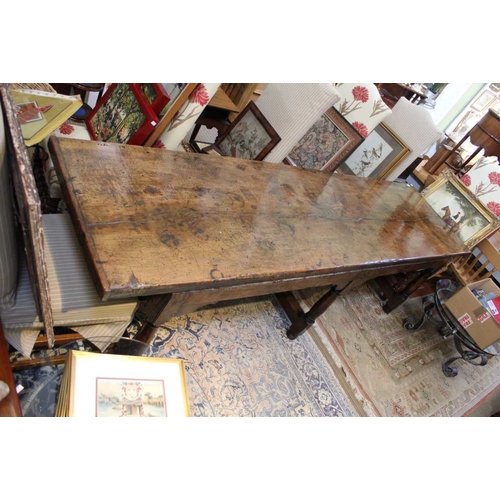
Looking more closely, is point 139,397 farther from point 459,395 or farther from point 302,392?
point 459,395

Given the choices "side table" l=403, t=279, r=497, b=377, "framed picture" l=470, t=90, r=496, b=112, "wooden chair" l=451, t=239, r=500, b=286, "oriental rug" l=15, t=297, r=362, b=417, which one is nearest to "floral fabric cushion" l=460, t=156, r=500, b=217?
"wooden chair" l=451, t=239, r=500, b=286

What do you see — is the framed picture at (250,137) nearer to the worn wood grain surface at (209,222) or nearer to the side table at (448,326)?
the worn wood grain surface at (209,222)

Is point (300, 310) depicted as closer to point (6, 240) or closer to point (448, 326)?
point (448, 326)

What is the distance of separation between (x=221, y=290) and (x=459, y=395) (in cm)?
217

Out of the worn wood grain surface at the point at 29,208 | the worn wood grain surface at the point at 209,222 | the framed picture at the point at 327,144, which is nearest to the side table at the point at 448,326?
the worn wood grain surface at the point at 209,222

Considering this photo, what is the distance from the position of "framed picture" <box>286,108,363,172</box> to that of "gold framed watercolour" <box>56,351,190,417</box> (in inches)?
75.6

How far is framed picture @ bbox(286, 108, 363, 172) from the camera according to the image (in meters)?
2.77

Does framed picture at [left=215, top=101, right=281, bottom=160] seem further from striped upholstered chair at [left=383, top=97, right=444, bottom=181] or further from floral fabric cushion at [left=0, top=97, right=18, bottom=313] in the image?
floral fabric cushion at [left=0, top=97, right=18, bottom=313]

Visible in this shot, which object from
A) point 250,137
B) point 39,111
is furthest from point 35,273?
point 250,137

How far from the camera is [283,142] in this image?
265cm

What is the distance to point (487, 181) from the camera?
3.96 metres

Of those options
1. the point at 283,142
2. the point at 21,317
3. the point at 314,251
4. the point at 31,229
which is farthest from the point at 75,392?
the point at 283,142

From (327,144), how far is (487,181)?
6.75ft

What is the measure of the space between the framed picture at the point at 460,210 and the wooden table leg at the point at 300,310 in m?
1.16
